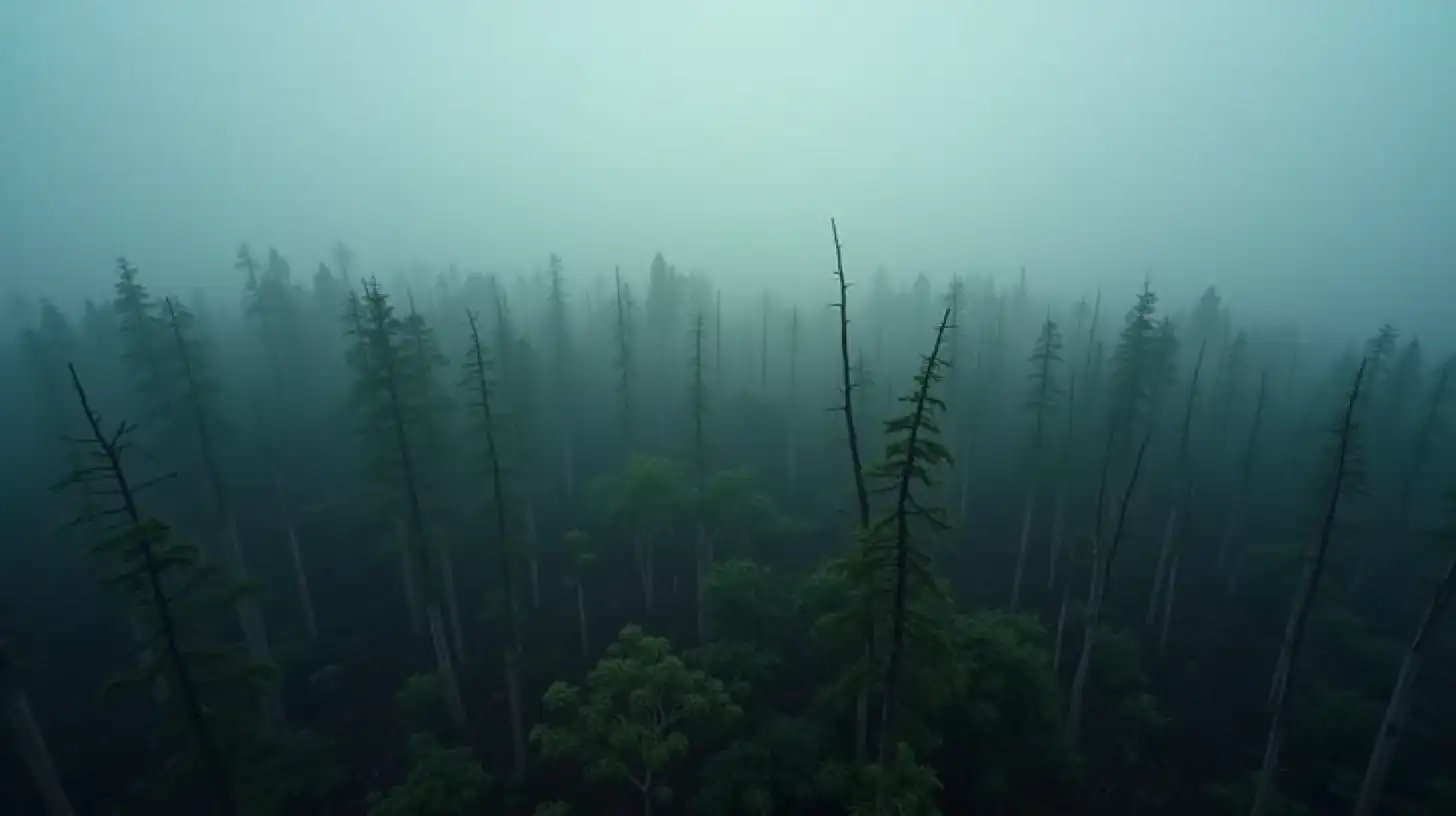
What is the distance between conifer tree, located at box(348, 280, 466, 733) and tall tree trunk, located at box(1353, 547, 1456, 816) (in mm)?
31278

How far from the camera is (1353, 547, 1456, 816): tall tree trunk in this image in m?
17.5

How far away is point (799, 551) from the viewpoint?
41219 mm

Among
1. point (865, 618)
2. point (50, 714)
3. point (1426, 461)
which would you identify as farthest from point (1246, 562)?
point (50, 714)

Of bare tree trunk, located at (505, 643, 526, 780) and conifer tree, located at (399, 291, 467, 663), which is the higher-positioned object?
conifer tree, located at (399, 291, 467, 663)

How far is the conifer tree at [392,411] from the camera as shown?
21.3 metres

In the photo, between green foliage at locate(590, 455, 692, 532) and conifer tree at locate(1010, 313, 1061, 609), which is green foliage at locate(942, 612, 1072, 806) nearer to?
green foliage at locate(590, 455, 692, 532)

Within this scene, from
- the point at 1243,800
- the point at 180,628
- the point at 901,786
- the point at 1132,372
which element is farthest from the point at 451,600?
the point at 1132,372

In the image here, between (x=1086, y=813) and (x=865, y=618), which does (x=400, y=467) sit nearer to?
(x=865, y=618)

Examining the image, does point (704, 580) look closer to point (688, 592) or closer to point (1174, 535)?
point (688, 592)

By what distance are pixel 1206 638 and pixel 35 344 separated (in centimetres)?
7060

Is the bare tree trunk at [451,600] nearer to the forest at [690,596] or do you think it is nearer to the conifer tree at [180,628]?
the forest at [690,596]

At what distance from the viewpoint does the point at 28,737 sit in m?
17.0

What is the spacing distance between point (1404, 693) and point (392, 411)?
33.6 m

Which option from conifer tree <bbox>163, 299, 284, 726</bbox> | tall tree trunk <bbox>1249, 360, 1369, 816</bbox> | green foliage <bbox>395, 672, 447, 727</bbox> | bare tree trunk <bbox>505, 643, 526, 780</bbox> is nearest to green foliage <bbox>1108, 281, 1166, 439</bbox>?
tall tree trunk <bbox>1249, 360, 1369, 816</bbox>
